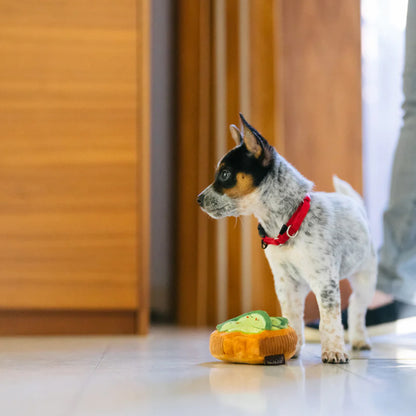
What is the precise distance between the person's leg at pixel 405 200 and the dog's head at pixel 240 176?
0.76 m

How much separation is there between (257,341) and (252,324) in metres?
0.04

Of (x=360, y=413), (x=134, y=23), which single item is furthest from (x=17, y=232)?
(x=360, y=413)

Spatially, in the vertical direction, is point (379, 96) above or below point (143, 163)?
above

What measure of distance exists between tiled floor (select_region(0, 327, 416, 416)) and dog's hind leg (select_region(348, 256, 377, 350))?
5 centimetres

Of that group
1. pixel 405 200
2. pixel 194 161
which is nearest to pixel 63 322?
pixel 194 161

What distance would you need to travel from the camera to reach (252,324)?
3.72ft

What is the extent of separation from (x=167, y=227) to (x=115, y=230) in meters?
0.75

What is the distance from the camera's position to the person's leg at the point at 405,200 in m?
1.74

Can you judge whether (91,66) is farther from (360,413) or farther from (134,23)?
(360,413)

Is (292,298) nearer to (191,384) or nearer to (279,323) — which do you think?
(279,323)

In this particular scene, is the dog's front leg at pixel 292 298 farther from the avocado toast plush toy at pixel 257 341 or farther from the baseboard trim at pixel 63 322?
the baseboard trim at pixel 63 322

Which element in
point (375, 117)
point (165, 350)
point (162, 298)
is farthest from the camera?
point (162, 298)

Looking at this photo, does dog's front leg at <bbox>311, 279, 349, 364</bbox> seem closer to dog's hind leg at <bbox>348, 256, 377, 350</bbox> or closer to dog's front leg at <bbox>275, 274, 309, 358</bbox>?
dog's front leg at <bbox>275, 274, 309, 358</bbox>

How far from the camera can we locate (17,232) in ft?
5.65
